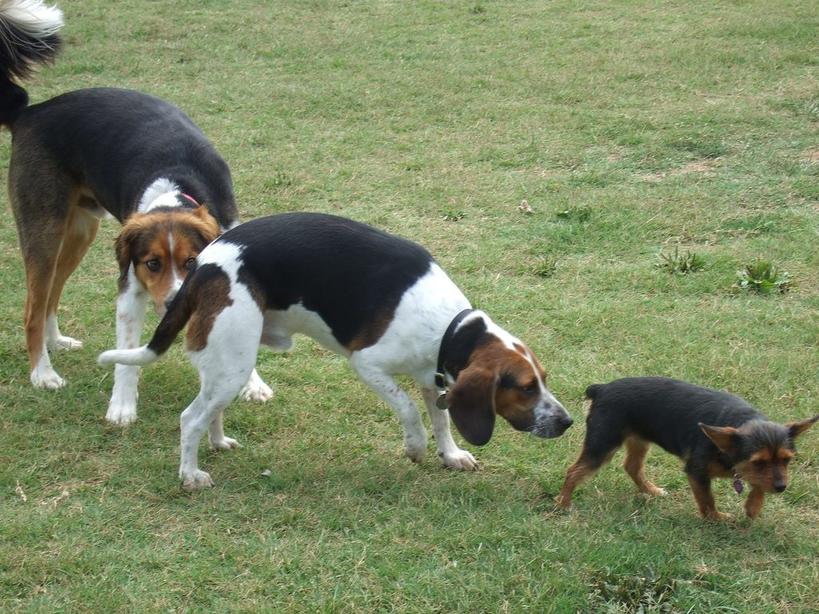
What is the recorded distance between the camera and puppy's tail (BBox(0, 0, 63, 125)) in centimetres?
626

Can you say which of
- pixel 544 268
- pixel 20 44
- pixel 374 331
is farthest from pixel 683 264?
pixel 20 44

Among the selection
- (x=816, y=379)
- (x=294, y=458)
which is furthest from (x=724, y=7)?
(x=294, y=458)

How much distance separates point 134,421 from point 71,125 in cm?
177

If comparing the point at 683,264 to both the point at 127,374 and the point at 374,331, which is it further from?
the point at 127,374

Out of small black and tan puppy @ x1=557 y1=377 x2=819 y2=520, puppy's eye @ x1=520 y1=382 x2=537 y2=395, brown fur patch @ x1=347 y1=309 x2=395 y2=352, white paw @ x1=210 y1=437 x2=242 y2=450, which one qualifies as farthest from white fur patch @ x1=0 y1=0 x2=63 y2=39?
small black and tan puppy @ x1=557 y1=377 x2=819 y2=520

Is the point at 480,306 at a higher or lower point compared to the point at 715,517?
lower

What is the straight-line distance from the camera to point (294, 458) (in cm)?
524

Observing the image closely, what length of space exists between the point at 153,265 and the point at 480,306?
2.26 meters

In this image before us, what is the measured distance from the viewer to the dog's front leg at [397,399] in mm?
4930

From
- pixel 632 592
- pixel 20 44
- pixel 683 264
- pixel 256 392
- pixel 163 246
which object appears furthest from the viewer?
pixel 683 264

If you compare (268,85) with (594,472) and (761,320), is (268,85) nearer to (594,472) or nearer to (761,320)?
(761,320)

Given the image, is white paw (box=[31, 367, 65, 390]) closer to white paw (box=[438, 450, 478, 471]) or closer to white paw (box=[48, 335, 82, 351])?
white paw (box=[48, 335, 82, 351])

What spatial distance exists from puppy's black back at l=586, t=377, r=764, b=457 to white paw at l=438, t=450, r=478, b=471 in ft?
2.32

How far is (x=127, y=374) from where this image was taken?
5.66m
